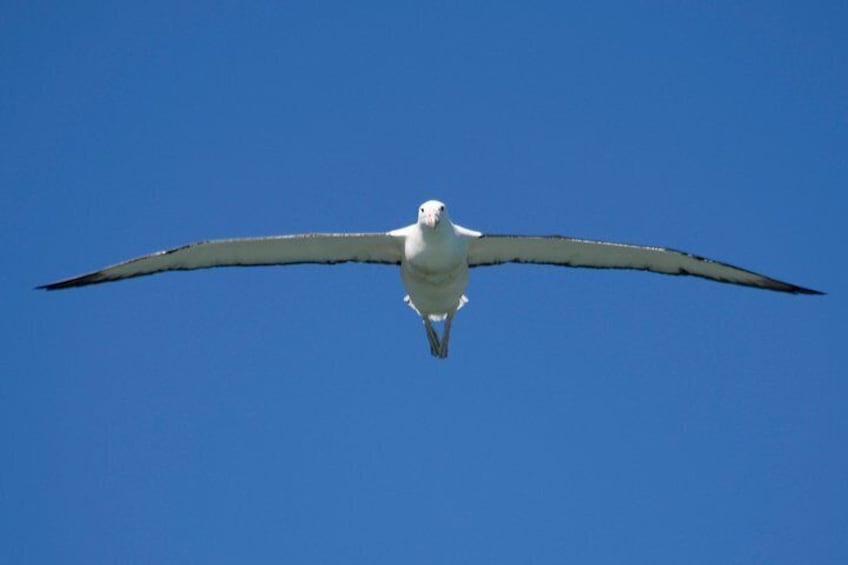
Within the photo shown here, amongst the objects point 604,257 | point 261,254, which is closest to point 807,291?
point 604,257

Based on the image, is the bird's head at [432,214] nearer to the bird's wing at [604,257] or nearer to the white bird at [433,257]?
the white bird at [433,257]

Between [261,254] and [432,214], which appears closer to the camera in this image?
[432,214]

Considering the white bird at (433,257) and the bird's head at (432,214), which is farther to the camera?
the white bird at (433,257)

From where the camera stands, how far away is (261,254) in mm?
19000

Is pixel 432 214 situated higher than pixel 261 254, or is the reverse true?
pixel 432 214

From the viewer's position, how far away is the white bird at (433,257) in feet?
59.6

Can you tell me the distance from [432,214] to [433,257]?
1.79ft

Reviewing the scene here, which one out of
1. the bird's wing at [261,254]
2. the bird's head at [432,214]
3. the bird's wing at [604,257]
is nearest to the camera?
the bird's head at [432,214]

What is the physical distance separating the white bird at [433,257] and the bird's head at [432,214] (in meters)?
0.01

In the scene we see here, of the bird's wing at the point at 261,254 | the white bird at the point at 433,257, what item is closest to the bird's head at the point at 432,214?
the white bird at the point at 433,257

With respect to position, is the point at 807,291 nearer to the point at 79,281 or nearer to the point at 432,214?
the point at 432,214

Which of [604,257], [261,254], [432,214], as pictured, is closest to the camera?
[432,214]

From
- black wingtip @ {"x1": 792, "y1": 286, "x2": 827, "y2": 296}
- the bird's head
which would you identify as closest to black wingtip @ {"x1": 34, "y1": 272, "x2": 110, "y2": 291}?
the bird's head

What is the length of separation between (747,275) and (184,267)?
24.5 ft
